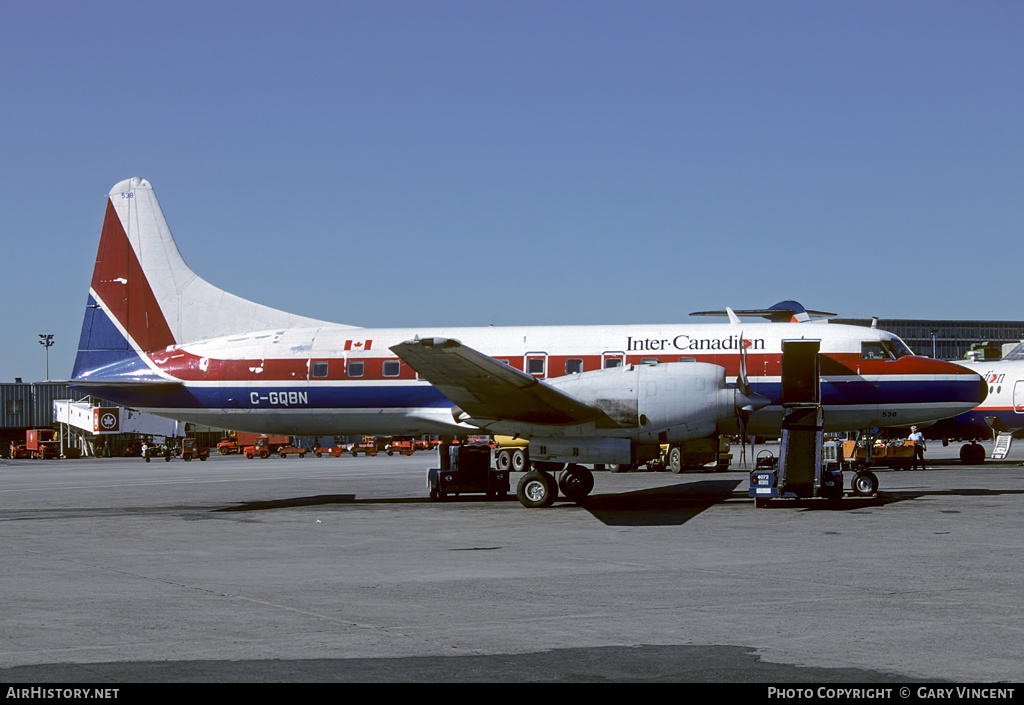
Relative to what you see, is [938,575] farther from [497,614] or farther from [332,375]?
[332,375]

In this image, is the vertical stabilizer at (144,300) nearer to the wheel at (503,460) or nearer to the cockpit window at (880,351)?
the wheel at (503,460)

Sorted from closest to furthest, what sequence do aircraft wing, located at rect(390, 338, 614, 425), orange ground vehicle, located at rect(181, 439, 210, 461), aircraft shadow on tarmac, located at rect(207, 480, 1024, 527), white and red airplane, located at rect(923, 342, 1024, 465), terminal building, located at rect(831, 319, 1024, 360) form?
aircraft wing, located at rect(390, 338, 614, 425), aircraft shadow on tarmac, located at rect(207, 480, 1024, 527), white and red airplane, located at rect(923, 342, 1024, 465), orange ground vehicle, located at rect(181, 439, 210, 461), terminal building, located at rect(831, 319, 1024, 360)

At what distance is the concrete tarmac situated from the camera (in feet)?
25.3

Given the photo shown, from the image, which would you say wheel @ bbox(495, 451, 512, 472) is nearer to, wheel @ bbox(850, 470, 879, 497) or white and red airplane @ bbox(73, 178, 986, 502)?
white and red airplane @ bbox(73, 178, 986, 502)

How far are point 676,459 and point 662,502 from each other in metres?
16.8

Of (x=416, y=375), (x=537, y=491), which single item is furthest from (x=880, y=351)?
(x=416, y=375)

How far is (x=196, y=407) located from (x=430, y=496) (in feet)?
21.9

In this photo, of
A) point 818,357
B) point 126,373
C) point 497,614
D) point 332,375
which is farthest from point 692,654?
point 126,373

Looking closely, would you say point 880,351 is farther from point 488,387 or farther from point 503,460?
point 503,460

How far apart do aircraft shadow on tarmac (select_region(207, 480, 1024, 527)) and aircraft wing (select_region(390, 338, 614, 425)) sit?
7.73 ft

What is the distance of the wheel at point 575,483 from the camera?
23516mm

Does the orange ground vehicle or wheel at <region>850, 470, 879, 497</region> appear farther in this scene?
the orange ground vehicle

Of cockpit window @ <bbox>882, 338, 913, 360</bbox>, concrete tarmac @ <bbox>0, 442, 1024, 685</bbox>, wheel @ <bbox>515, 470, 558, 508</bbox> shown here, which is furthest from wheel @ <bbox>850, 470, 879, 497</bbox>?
wheel @ <bbox>515, 470, 558, 508</bbox>

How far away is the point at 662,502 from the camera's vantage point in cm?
2400
